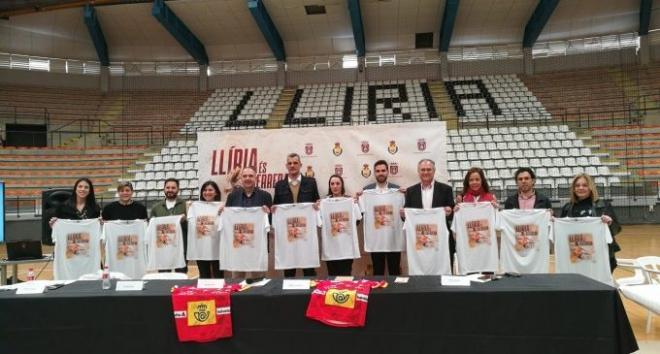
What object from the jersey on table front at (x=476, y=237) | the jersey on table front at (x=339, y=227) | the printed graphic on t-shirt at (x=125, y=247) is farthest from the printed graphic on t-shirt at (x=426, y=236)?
the printed graphic on t-shirt at (x=125, y=247)

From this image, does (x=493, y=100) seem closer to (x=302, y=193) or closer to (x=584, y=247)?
(x=584, y=247)

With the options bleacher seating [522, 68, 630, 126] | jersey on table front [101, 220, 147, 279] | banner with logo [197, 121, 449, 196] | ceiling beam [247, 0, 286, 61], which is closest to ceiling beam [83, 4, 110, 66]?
ceiling beam [247, 0, 286, 61]

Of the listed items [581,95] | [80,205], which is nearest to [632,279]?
[80,205]

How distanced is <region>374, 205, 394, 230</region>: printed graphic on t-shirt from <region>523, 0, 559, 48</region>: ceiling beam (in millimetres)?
14418

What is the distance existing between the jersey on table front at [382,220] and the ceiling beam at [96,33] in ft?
52.6

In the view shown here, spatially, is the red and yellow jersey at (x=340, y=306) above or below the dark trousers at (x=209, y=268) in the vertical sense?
above

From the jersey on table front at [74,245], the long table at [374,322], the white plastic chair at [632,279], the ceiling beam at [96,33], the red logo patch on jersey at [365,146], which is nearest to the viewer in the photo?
the long table at [374,322]

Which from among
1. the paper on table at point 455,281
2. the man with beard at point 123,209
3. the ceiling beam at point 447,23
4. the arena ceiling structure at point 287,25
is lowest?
the paper on table at point 455,281

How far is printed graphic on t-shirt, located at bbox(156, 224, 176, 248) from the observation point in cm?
502

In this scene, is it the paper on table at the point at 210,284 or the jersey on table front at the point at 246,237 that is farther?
the jersey on table front at the point at 246,237

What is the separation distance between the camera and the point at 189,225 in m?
4.98

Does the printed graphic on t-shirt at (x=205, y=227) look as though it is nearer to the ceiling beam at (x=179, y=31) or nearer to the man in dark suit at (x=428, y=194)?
the man in dark suit at (x=428, y=194)

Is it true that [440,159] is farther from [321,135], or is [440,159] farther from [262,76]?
[262,76]

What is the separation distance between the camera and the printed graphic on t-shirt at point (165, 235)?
502 centimetres
